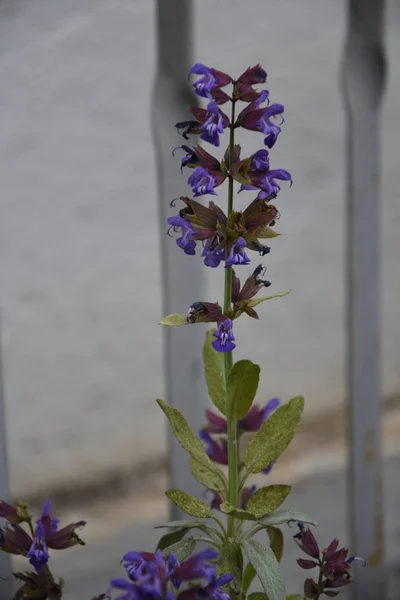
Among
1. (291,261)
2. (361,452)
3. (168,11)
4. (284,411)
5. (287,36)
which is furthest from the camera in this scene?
(291,261)

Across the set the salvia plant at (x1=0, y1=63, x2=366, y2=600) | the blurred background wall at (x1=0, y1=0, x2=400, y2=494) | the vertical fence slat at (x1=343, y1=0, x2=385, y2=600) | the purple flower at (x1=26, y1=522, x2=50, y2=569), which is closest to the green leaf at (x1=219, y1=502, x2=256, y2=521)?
the salvia plant at (x1=0, y1=63, x2=366, y2=600)

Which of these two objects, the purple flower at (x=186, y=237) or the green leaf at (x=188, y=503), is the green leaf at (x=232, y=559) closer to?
the green leaf at (x=188, y=503)

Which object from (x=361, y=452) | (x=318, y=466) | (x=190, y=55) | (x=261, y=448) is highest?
(x=190, y=55)

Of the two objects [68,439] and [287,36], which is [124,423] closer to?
[68,439]

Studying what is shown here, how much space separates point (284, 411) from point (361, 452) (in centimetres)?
46

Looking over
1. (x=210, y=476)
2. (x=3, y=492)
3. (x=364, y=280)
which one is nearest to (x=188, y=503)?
(x=210, y=476)

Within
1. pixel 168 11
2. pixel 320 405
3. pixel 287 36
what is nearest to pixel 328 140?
pixel 287 36

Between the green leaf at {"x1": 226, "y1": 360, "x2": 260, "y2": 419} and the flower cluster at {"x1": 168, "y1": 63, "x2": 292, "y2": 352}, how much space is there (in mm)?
15

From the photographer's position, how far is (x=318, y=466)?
2.00 m

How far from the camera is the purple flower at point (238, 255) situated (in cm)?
46

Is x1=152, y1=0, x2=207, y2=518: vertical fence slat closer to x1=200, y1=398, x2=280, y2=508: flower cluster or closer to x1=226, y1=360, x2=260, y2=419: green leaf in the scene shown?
x1=200, y1=398, x2=280, y2=508: flower cluster

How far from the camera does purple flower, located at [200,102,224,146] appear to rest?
0.46m

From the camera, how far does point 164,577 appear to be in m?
0.41

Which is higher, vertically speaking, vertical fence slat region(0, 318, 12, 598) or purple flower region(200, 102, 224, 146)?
purple flower region(200, 102, 224, 146)
